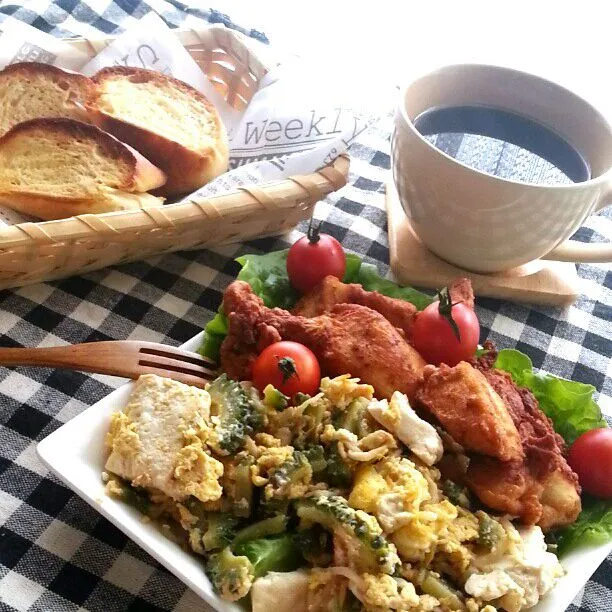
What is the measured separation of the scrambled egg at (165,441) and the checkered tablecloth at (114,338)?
0.19 m

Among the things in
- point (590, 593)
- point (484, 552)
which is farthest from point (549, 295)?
point (484, 552)

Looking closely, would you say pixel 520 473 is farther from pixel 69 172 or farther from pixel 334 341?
pixel 69 172

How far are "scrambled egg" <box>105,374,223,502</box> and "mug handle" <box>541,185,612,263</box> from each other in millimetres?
1122

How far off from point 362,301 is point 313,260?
0.16 m

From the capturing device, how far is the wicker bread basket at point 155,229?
163 centimetres

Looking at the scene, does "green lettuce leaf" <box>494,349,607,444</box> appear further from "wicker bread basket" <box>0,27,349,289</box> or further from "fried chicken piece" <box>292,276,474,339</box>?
"wicker bread basket" <box>0,27,349,289</box>

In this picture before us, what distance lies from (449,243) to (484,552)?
0.92 meters

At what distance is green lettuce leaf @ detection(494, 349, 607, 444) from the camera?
1.62 meters

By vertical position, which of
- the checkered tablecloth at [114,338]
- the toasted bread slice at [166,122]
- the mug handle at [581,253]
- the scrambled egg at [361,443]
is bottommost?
the checkered tablecloth at [114,338]

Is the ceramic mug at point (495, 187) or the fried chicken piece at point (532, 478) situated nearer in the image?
the fried chicken piece at point (532, 478)

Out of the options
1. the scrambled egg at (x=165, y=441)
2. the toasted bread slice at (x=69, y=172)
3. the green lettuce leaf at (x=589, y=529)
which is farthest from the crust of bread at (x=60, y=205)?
the green lettuce leaf at (x=589, y=529)

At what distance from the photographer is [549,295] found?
208 cm

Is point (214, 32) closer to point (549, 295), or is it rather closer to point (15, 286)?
point (15, 286)

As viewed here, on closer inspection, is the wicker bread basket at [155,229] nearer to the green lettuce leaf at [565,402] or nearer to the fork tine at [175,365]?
the fork tine at [175,365]
